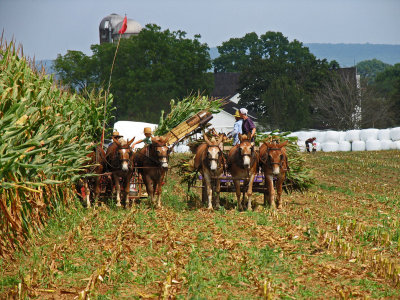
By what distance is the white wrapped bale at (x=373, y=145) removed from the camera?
166 ft

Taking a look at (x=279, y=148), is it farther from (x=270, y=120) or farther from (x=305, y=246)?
(x=270, y=120)

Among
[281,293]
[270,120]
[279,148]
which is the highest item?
[270,120]

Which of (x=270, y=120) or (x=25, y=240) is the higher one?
(x=270, y=120)

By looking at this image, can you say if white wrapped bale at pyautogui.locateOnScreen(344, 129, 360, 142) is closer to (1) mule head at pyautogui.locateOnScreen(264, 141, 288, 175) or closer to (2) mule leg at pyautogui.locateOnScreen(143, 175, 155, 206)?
(1) mule head at pyautogui.locateOnScreen(264, 141, 288, 175)

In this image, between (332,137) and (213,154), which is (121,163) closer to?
(213,154)

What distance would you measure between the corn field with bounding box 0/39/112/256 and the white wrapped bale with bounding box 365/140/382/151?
1438 inches

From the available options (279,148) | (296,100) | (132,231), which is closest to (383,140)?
(296,100)

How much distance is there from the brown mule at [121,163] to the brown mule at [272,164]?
11.6 feet

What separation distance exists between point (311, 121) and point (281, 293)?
2695 inches

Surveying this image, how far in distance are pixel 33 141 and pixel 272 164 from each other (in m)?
7.58

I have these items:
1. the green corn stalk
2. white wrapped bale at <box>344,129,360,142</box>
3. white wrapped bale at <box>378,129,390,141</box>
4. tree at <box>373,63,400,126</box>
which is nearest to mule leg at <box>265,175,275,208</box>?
the green corn stalk

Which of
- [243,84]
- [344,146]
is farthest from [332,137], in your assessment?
[243,84]

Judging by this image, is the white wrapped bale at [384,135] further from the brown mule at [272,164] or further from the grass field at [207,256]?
the brown mule at [272,164]

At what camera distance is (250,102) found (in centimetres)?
7706
